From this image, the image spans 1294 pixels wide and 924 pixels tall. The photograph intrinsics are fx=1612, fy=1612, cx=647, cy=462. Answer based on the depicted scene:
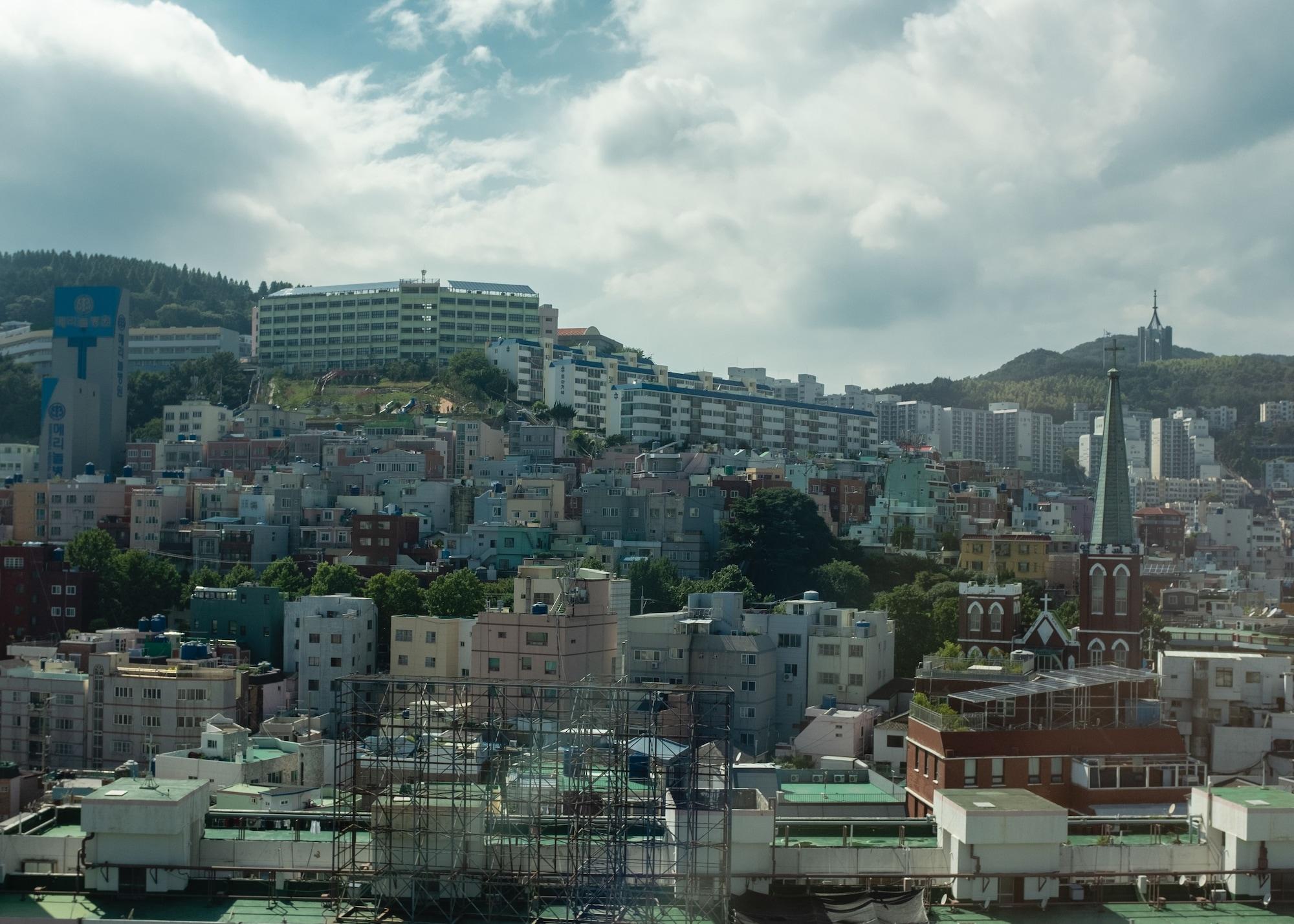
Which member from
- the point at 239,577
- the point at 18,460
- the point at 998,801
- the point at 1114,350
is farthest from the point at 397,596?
the point at 18,460

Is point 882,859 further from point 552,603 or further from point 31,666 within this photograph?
point 31,666

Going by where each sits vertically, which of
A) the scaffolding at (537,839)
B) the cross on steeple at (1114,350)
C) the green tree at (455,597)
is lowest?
the scaffolding at (537,839)

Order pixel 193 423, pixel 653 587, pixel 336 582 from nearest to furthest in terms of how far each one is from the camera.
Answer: pixel 336 582, pixel 653 587, pixel 193 423

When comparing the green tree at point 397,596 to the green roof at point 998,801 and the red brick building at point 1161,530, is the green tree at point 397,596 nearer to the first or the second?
the green roof at point 998,801

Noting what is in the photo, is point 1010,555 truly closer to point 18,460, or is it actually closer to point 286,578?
point 286,578

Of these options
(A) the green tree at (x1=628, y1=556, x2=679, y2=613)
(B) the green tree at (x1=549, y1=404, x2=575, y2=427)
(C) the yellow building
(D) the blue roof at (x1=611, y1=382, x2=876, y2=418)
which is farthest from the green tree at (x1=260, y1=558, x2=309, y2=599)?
(D) the blue roof at (x1=611, y1=382, x2=876, y2=418)

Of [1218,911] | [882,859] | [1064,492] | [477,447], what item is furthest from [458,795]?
[1064,492]

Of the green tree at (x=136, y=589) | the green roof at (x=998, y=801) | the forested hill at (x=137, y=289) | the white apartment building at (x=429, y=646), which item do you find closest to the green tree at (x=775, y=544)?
the white apartment building at (x=429, y=646)
